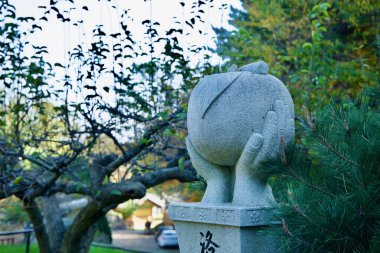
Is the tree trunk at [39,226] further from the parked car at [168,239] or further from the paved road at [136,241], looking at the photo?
the parked car at [168,239]

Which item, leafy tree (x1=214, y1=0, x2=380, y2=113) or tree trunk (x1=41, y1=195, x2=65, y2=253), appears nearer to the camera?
leafy tree (x1=214, y1=0, x2=380, y2=113)

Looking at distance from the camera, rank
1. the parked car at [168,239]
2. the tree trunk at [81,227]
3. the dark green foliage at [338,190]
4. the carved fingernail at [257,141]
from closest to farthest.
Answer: the dark green foliage at [338,190], the carved fingernail at [257,141], the tree trunk at [81,227], the parked car at [168,239]

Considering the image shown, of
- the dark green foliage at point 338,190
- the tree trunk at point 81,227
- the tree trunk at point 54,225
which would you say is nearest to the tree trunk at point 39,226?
the tree trunk at point 54,225

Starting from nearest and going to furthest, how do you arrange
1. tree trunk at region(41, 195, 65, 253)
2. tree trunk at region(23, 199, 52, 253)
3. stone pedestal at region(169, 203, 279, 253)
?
stone pedestal at region(169, 203, 279, 253) → tree trunk at region(23, 199, 52, 253) → tree trunk at region(41, 195, 65, 253)

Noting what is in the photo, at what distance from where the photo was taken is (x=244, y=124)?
135 inches

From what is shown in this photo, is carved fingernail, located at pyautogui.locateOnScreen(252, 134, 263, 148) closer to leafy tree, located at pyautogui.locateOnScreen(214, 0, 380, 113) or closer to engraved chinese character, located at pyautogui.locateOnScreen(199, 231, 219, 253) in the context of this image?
engraved chinese character, located at pyautogui.locateOnScreen(199, 231, 219, 253)

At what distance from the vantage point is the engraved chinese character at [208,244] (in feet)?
11.5

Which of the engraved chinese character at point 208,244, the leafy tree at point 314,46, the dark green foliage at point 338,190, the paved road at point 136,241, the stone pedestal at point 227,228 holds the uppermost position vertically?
the leafy tree at point 314,46

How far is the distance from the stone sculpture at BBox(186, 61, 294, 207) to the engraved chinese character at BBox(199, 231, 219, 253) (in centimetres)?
31

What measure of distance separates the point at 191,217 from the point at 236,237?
449mm

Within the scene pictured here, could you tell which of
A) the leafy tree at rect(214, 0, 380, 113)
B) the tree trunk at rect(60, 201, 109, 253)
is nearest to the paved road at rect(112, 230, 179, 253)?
the leafy tree at rect(214, 0, 380, 113)

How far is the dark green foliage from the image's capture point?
9.19ft

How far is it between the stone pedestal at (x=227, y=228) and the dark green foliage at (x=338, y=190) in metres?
0.30

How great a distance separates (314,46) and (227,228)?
15.7 ft
